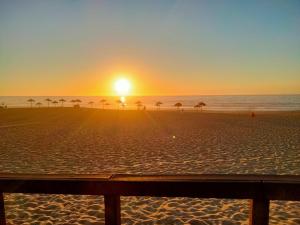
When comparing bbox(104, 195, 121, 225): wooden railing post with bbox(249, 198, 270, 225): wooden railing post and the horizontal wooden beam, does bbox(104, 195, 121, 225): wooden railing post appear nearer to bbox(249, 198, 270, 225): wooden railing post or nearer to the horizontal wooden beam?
the horizontal wooden beam

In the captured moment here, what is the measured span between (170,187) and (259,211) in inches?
25.3

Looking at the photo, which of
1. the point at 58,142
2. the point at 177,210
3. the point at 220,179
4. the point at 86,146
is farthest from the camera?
the point at 58,142

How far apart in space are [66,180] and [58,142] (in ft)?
46.5

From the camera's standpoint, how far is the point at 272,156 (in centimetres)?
1087

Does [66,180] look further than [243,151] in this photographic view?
No

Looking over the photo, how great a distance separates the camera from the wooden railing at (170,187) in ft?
5.81

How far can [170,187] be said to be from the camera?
6.01 ft

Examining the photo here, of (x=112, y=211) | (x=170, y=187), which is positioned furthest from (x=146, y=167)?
(x=170, y=187)

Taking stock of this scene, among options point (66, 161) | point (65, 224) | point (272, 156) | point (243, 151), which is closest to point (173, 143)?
point (243, 151)

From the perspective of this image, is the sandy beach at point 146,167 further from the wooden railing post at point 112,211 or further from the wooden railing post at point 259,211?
the wooden railing post at point 259,211

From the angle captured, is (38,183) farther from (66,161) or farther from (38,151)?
(38,151)

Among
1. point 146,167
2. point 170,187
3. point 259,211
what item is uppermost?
point 146,167

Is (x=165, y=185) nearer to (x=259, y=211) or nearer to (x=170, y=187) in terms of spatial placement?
(x=170, y=187)

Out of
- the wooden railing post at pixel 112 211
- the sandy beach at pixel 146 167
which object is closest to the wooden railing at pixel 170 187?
the wooden railing post at pixel 112 211
